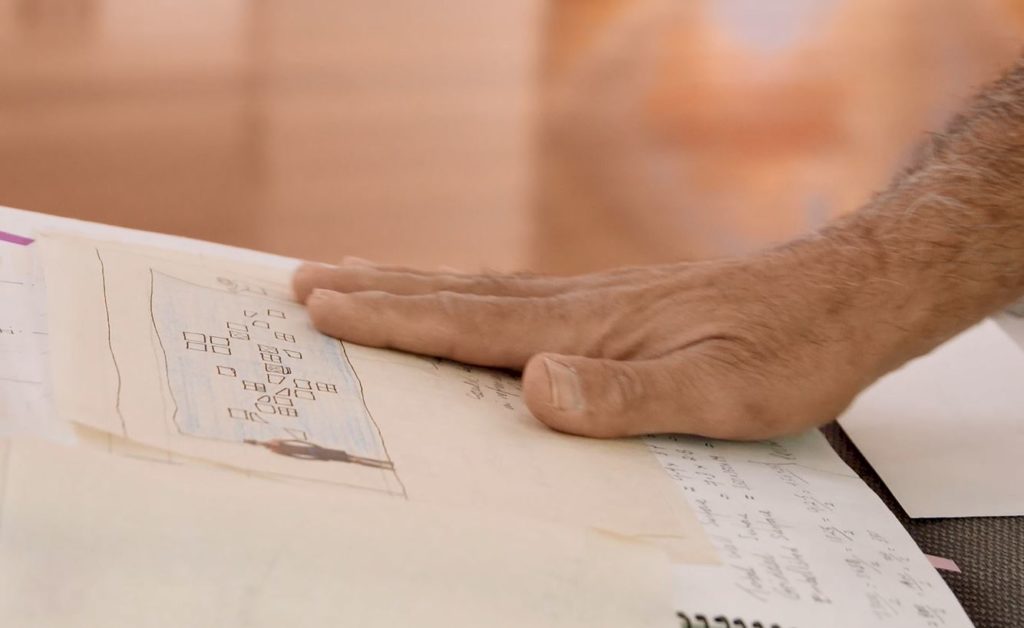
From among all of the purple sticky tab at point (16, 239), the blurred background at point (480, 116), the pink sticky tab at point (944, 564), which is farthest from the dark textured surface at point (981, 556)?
the blurred background at point (480, 116)

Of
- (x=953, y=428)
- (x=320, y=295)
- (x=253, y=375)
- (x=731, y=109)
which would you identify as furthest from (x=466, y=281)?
(x=731, y=109)

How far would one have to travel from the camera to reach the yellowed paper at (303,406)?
515 millimetres

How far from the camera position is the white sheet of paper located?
2.19ft

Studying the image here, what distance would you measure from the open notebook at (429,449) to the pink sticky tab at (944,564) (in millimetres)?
32

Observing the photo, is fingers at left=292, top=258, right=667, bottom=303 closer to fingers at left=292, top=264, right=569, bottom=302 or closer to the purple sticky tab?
fingers at left=292, top=264, right=569, bottom=302

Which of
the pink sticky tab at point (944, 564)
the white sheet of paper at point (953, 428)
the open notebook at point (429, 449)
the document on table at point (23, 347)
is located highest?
the document on table at point (23, 347)

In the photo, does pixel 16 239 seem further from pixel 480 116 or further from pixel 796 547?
pixel 480 116

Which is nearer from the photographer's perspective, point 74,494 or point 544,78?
point 74,494

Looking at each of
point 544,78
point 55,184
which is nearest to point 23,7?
point 55,184

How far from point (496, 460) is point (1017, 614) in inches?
10.5

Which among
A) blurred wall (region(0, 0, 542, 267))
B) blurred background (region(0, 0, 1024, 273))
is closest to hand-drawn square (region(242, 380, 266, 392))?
blurred background (region(0, 0, 1024, 273))

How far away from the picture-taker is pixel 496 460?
1.89 ft

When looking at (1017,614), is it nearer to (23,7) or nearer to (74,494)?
(74,494)

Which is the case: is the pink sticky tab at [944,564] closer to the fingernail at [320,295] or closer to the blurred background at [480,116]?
the fingernail at [320,295]
